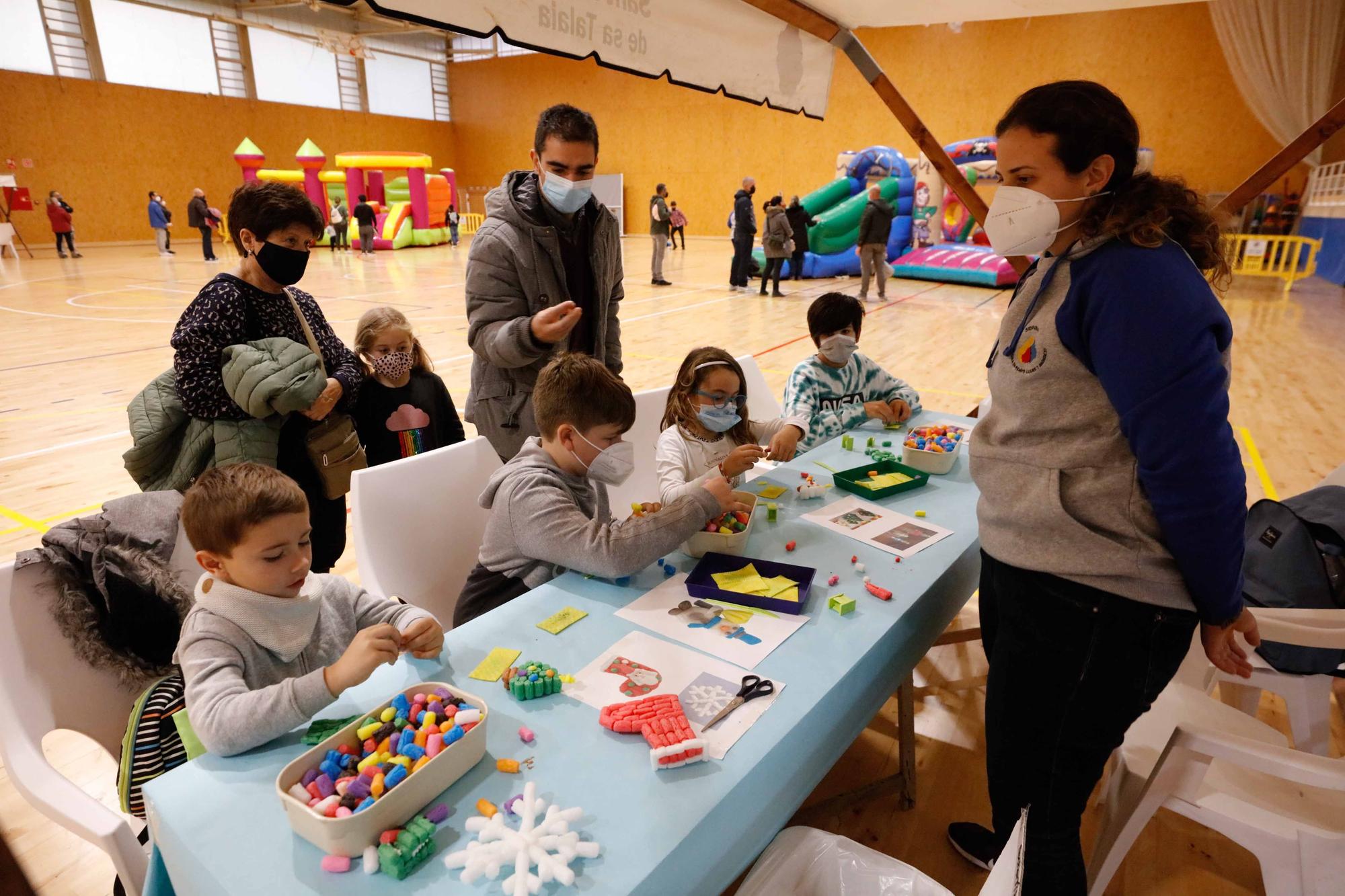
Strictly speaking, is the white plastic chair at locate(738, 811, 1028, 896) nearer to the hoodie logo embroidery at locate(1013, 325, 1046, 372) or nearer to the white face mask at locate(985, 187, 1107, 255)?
the hoodie logo embroidery at locate(1013, 325, 1046, 372)

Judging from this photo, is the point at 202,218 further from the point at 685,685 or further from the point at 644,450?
the point at 685,685

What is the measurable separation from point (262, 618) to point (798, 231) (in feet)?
38.3

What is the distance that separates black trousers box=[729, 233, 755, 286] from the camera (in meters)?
11.4

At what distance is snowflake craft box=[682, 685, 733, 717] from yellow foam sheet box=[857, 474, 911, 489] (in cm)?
107

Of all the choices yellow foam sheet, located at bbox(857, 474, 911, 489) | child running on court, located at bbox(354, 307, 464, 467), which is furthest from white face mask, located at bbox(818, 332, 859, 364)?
child running on court, located at bbox(354, 307, 464, 467)

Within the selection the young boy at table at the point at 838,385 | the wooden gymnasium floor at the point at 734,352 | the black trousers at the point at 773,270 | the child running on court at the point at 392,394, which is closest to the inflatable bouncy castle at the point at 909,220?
the wooden gymnasium floor at the point at 734,352

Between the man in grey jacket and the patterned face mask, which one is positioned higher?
the man in grey jacket

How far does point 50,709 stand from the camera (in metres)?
1.45

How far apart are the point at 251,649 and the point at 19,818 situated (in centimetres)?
136

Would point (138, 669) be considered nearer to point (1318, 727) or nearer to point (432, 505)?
point (432, 505)

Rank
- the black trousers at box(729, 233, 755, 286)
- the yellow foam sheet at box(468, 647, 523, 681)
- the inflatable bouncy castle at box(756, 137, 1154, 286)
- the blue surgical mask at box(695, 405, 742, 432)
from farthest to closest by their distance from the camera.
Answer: the inflatable bouncy castle at box(756, 137, 1154, 286), the black trousers at box(729, 233, 755, 286), the blue surgical mask at box(695, 405, 742, 432), the yellow foam sheet at box(468, 647, 523, 681)

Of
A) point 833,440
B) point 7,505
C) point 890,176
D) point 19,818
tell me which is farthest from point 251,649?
point 890,176

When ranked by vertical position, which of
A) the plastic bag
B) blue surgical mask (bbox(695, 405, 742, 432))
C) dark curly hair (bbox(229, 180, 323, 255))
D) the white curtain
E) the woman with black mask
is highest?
the white curtain

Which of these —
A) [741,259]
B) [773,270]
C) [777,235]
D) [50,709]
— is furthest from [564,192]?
[741,259]
